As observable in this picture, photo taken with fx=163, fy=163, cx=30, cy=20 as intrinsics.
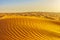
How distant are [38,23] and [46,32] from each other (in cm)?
136

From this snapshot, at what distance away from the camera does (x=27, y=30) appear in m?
10.0

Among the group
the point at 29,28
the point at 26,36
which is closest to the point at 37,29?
the point at 29,28

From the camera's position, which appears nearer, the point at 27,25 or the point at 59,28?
the point at 27,25

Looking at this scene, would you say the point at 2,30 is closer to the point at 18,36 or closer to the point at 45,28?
the point at 18,36

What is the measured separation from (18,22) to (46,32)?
2.00 metres

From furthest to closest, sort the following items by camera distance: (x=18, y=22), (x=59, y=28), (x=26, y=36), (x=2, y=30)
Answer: (x=59, y=28) < (x=18, y=22) < (x=2, y=30) < (x=26, y=36)

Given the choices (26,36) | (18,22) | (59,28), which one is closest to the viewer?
(26,36)

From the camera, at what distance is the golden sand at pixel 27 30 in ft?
31.0

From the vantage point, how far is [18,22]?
1077 centimetres

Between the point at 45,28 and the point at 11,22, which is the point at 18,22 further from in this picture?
the point at 45,28

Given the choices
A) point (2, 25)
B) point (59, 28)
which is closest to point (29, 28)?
point (2, 25)

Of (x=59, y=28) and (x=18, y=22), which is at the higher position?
(x=18, y=22)

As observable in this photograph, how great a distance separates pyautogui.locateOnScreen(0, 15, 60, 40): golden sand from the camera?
9.46 m

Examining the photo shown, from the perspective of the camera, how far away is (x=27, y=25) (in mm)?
10570
